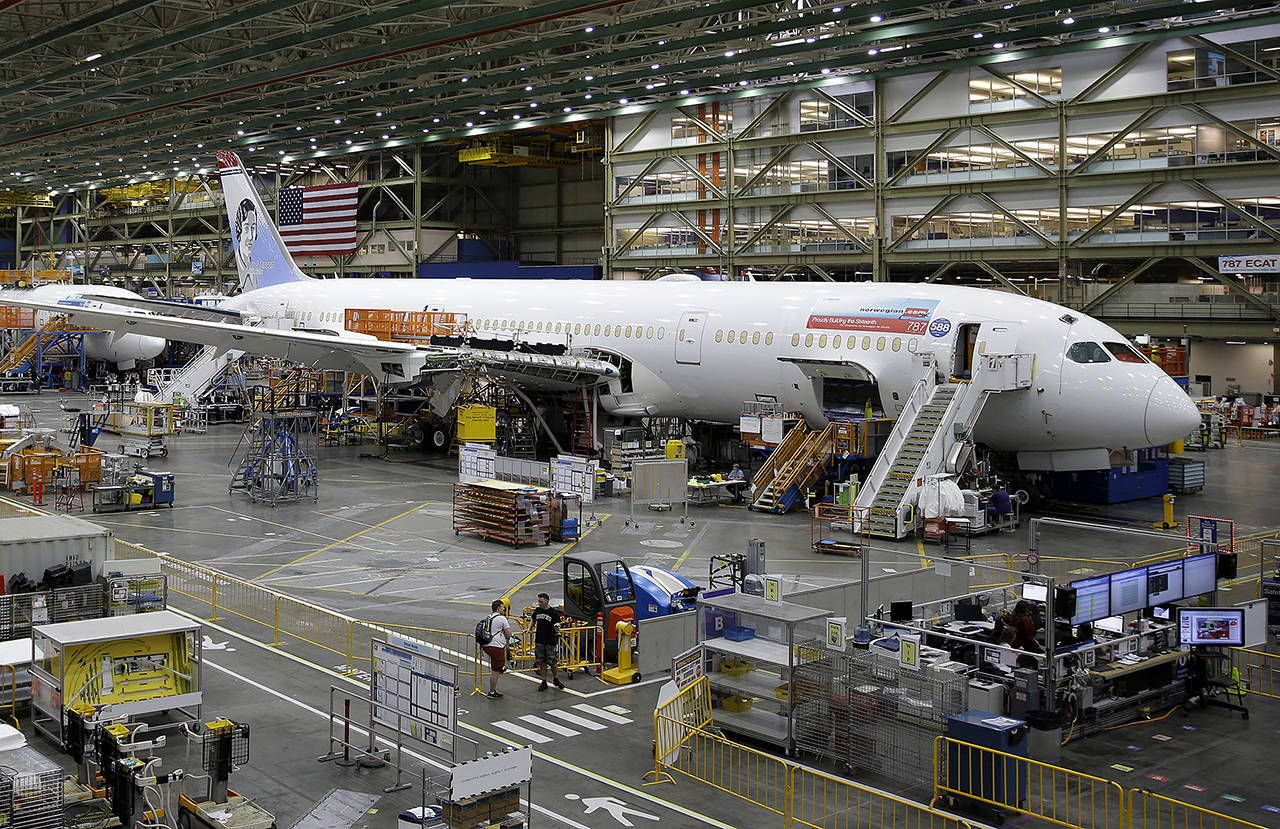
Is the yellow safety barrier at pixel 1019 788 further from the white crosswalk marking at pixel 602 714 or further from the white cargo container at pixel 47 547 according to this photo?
the white cargo container at pixel 47 547

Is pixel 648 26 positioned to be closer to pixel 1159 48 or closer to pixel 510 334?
pixel 510 334

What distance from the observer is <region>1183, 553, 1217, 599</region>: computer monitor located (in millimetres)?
18203

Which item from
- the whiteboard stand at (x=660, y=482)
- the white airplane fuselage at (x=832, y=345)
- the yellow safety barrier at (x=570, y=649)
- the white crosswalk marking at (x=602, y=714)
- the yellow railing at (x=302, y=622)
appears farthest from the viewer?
the whiteboard stand at (x=660, y=482)

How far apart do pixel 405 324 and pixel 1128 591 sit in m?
32.1

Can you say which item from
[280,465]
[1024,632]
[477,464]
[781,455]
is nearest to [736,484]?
[781,455]

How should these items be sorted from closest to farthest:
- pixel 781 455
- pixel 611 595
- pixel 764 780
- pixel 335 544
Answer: pixel 764 780 → pixel 611 595 → pixel 335 544 → pixel 781 455

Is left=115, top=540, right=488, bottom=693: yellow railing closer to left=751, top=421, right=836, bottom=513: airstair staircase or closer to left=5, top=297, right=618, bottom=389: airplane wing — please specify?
left=751, top=421, right=836, bottom=513: airstair staircase

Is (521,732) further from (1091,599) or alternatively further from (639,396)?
(639,396)

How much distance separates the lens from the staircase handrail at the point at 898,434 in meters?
29.7

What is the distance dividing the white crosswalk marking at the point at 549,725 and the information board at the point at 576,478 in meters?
17.0

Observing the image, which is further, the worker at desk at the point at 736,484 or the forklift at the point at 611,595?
the worker at desk at the point at 736,484

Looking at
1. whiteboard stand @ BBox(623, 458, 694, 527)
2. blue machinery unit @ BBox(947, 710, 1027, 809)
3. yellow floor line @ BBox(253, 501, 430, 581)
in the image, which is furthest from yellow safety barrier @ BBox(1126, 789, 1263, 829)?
whiteboard stand @ BBox(623, 458, 694, 527)

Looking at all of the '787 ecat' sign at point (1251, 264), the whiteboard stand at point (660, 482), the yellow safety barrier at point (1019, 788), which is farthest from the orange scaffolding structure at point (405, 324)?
Result: the yellow safety barrier at point (1019, 788)

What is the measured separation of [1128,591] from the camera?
1711cm
